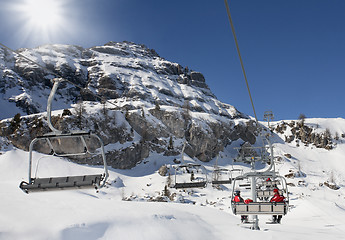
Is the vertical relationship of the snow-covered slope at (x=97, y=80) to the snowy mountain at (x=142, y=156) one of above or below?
above

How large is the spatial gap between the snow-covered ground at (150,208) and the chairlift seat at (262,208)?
4.67 m

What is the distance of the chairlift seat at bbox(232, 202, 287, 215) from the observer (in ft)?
40.3

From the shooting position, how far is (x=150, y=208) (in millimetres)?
22578

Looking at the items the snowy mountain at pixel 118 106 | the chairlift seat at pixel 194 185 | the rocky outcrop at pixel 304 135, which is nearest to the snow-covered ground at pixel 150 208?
the chairlift seat at pixel 194 185

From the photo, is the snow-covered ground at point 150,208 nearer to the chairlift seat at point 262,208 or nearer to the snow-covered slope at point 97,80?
the chairlift seat at point 262,208

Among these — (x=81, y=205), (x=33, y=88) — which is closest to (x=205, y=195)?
(x=81, y=205)

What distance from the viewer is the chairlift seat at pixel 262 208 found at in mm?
12297

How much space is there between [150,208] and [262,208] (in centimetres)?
1212

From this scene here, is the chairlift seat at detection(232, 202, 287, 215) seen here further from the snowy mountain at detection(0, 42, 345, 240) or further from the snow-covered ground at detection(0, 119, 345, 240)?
the snow-covered ground at detection(0, 119, 345, 240)

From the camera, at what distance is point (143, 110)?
292 ft

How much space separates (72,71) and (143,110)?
165ft

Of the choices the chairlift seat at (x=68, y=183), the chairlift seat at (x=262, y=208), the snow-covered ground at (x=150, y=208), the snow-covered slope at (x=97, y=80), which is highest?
the snow-covered slope at (x=97, y=80)

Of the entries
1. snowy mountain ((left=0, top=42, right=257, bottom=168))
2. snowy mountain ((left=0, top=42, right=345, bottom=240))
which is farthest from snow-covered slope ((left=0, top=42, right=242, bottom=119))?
snowy mountain ((left=0, top=42, right=345, bottom=240))

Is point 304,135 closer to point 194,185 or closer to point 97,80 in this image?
point 97,80
